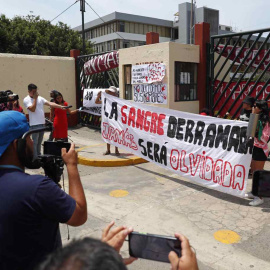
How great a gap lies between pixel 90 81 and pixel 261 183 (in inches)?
490

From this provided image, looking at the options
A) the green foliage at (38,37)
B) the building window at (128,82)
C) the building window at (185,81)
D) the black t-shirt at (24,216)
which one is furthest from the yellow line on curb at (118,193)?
the green foliage at (38,37)

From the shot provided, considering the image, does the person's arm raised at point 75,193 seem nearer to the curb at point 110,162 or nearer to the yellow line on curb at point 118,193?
the yellow line on curb at point 118,193

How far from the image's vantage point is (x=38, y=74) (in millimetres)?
13508

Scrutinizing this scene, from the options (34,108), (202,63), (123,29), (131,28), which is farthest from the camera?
(131,28)

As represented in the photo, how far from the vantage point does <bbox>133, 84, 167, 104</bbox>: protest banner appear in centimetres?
974

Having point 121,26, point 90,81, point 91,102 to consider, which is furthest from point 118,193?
point 121,26

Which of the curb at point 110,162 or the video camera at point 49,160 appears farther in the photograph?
the curb at point 110,162

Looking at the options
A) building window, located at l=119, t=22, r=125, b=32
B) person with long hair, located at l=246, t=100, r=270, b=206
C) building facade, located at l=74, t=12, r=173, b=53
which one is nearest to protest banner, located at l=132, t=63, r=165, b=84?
person with long hair, located at l=246, t=100, r=270, b=206

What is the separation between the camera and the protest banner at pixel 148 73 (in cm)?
966

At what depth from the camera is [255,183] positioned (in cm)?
175

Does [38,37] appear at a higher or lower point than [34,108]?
higher

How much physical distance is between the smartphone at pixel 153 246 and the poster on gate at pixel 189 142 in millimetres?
4178

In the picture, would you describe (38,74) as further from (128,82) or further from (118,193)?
(118,193)

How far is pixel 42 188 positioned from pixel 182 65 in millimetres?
8725
